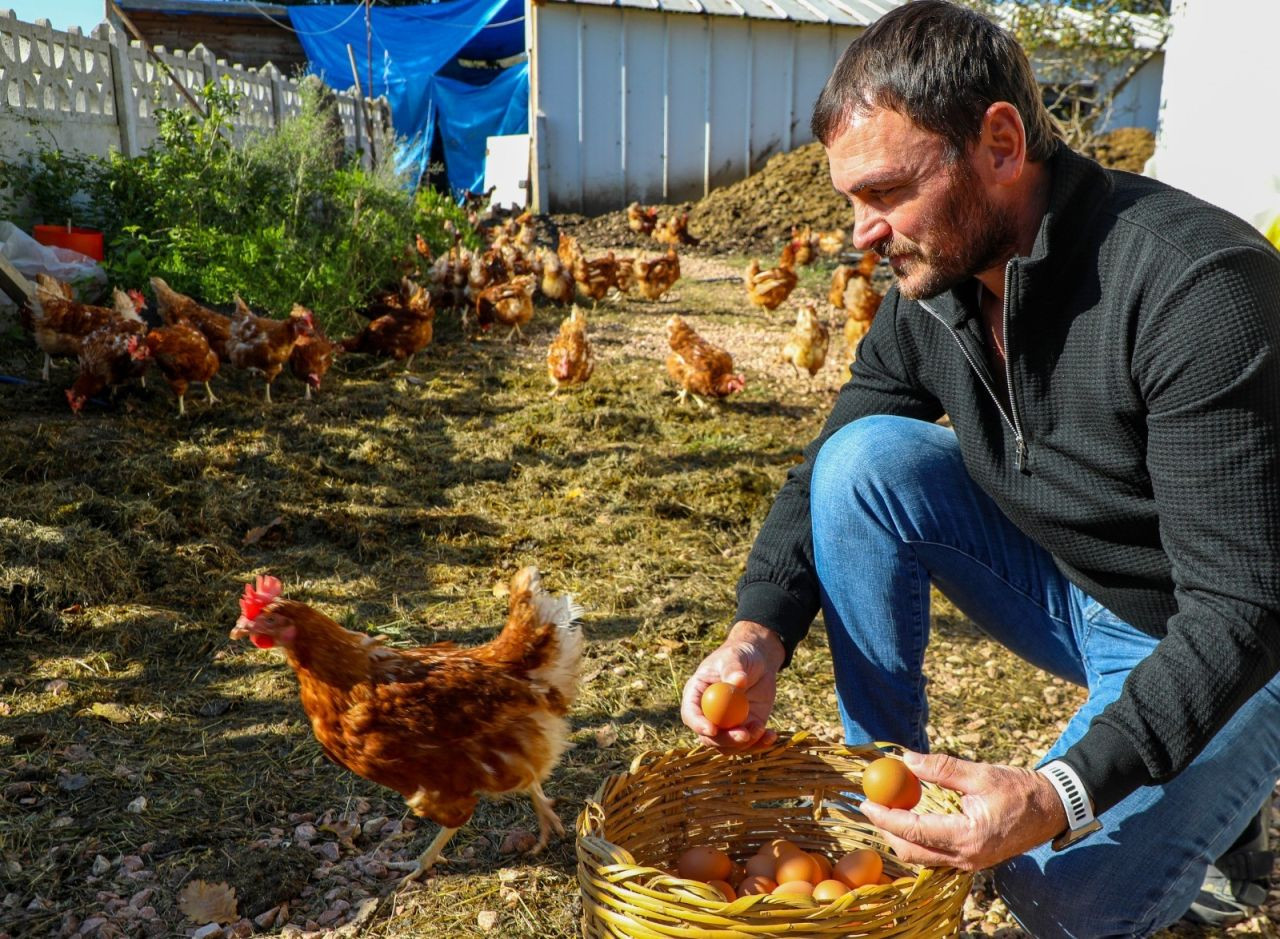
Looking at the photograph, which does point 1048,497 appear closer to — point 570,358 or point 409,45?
point 570,358

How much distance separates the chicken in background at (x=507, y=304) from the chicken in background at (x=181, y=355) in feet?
9.20

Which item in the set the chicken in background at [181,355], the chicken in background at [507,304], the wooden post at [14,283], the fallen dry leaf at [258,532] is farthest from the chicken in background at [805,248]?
the fallen dry leaf at [258,532]

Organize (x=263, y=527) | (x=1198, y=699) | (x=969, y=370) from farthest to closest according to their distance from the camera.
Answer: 1. (x=263, y=527)
2. (x=969, y=370)
3. (x=1198, y=699)

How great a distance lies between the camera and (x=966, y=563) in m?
2.13

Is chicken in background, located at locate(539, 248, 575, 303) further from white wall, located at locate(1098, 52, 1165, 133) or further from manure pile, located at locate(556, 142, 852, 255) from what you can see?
white wall, located at locate(1098, 52, 1165, 133)

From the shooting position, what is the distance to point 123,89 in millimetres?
8664

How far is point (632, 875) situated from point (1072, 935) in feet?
2.72

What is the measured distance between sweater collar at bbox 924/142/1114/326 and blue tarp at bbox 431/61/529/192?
16.4 metres

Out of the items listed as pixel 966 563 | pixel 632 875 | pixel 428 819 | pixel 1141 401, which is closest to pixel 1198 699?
pixel 1141 401

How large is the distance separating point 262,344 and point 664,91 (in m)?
12.3

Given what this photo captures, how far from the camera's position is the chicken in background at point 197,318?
608 cm

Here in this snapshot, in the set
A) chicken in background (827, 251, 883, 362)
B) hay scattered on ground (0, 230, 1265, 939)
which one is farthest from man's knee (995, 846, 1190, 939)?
chicken in background (827, 251, 883, 362)

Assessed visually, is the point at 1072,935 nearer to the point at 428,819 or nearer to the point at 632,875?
the point at 632,875

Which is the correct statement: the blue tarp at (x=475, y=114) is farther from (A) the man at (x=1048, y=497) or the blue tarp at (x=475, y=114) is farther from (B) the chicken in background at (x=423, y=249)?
(A) the man at (x=1048, y=497)
